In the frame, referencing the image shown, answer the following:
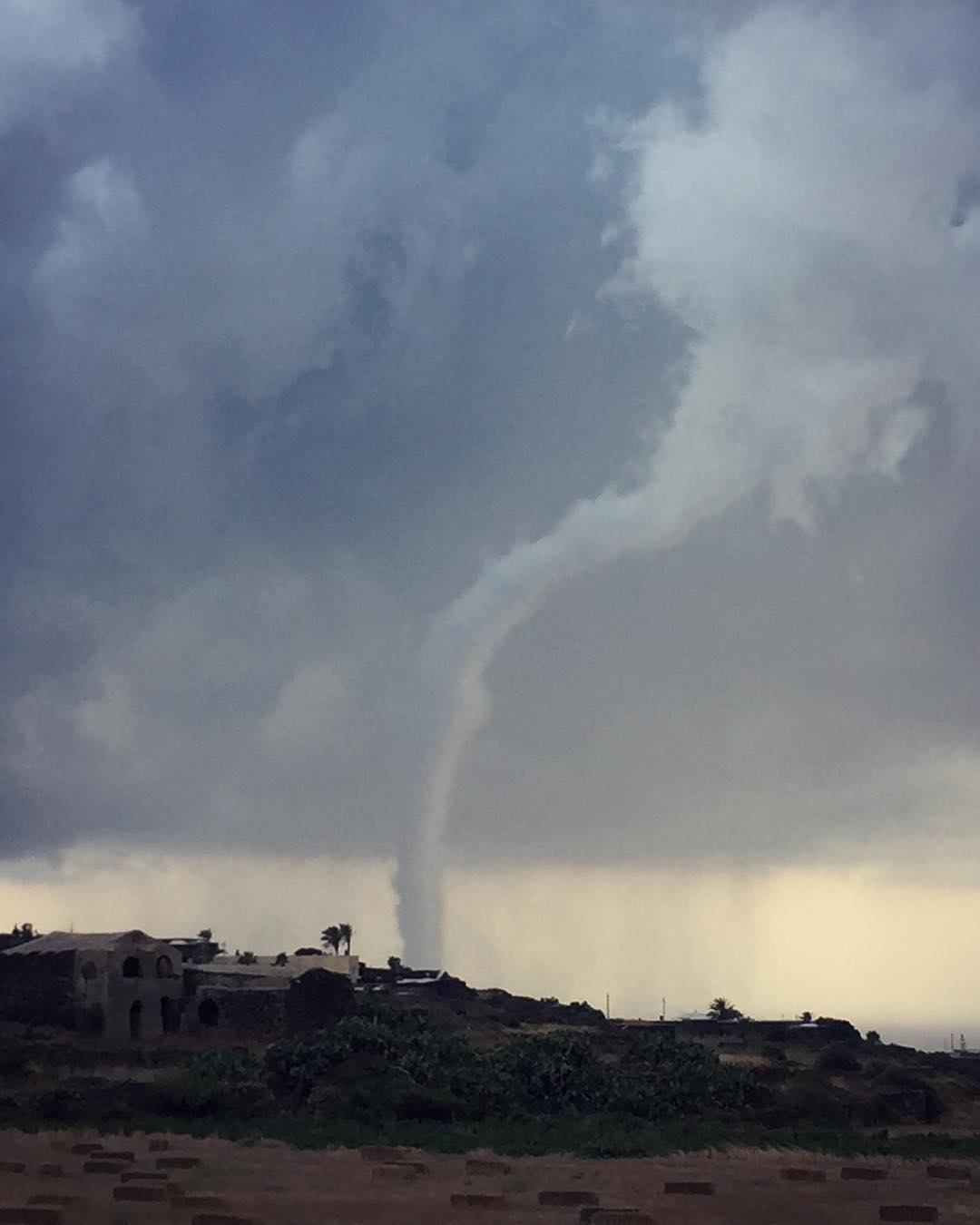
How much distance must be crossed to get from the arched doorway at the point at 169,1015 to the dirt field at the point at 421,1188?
30150 millimetres

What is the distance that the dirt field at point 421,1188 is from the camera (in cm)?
2781

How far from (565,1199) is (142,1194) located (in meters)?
8.53

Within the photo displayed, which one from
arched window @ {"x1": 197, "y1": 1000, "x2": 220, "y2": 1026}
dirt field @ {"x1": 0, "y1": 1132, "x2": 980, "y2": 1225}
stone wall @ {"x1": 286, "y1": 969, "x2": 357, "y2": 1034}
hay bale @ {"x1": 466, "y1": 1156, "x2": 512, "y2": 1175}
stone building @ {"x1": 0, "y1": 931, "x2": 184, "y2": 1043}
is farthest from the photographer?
arched window @ {"x1": 197, "y1": 1000, "x2": 220, "y2": 1026}

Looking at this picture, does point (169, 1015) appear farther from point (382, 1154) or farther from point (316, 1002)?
point (382, 1154)

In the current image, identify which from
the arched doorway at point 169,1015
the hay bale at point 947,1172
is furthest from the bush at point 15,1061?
the hay bale at point 947,1172

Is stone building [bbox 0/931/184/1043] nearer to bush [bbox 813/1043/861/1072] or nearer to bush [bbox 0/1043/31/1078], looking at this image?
bush [bbox 0/1043/31/1078]

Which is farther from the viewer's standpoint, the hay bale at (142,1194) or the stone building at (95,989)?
the stone building at (95,989)

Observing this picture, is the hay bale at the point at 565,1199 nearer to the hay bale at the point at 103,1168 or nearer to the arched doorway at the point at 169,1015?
the hay bale at the point at 103,1168

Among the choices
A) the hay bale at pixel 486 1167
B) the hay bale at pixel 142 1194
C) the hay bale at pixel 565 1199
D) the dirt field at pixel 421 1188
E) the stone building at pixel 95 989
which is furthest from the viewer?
the stone building at pixel 95 989

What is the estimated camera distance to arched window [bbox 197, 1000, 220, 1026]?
71875 mm

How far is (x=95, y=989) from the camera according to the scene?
229 feet

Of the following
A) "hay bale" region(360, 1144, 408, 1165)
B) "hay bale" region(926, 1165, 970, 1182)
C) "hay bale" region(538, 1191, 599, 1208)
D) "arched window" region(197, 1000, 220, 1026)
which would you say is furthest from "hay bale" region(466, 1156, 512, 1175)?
"arched window" region(197, 1000, 220, 1026)

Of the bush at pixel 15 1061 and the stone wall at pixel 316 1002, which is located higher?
the stone wall at pixel 316 1002

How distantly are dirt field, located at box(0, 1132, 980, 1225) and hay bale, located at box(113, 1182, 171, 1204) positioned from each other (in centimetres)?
4
